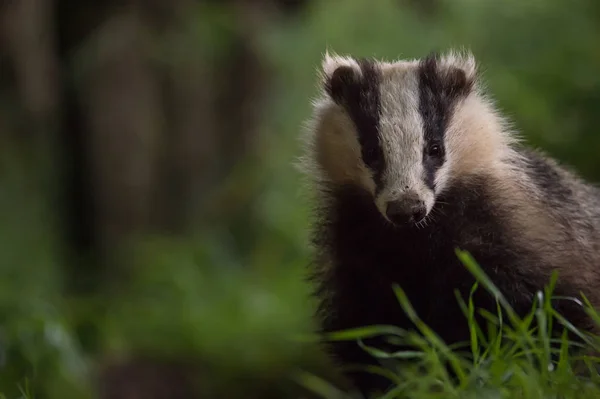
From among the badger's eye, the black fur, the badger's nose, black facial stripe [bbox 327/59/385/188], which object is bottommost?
the black fur

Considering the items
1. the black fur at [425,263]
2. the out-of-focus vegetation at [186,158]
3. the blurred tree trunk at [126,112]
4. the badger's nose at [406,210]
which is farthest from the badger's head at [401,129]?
the blurred tree trunk at [126,112]

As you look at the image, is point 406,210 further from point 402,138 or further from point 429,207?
point 402,138

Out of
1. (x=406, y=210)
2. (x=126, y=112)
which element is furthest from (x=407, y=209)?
(x=126, y=112)

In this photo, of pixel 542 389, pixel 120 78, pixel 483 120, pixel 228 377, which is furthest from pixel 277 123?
pixel 542 389

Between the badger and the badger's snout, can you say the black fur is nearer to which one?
the badger

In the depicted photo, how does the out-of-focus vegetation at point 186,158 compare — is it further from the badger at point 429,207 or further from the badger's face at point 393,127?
the badger's face at point 393,127

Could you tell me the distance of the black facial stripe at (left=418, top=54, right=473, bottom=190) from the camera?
13.1ft

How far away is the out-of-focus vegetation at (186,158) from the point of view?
22.3ft

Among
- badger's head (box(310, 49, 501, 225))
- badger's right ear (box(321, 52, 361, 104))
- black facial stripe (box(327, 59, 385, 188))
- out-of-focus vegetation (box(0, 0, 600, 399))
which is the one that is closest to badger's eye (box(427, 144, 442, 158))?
badger's head (box(310, 49, 501, 225))

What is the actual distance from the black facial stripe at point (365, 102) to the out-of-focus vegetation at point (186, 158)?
191cm

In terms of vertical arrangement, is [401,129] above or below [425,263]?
above

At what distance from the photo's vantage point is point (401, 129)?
13.0ft

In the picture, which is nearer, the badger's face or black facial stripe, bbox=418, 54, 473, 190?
the badger's face

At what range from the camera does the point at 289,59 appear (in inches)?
302
